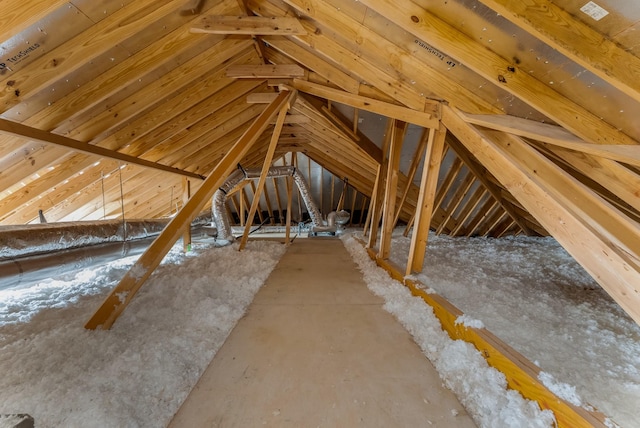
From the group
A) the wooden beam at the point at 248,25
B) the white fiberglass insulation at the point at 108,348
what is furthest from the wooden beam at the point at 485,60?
the white fiberglass insulation at the point at 108,348

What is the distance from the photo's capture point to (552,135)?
137 centimetres

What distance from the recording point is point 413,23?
1438 mm

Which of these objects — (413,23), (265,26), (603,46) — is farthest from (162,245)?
(603,46)

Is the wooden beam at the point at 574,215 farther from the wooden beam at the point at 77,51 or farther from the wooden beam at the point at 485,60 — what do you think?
the wooden beam at the point at 77,51

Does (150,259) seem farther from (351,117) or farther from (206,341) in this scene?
(351,117)

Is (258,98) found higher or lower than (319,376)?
higher

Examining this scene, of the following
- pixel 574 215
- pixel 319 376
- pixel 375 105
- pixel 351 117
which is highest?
pixel 375 105

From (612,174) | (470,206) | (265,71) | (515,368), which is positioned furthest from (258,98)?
(470,206)

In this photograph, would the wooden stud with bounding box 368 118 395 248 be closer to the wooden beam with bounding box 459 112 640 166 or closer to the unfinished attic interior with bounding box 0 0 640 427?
the unfinished attic interior with bounding box 0 0 640 427

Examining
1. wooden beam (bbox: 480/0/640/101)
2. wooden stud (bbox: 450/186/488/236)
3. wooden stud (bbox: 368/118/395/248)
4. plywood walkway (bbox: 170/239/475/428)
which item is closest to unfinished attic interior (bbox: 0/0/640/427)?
wooden beam (bbox: 480/0/640/101)

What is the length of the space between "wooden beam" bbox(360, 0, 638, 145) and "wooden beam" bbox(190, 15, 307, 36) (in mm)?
874

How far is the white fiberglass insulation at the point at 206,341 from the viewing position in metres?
1.12

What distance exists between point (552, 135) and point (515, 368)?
1069 millimetres

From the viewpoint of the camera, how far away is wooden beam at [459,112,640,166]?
1104mm
